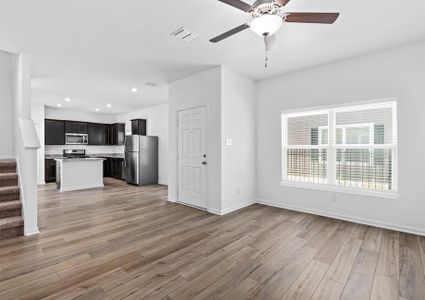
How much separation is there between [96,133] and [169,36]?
25.0 feet

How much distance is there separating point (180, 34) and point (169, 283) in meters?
3.00

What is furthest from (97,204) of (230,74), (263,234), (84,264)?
(230,74)

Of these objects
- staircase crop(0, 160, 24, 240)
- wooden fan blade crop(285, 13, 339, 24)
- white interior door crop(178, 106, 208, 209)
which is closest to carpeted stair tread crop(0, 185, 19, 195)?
staircase crop(0, 160, 24, 240)

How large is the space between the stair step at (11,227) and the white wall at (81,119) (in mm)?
6109

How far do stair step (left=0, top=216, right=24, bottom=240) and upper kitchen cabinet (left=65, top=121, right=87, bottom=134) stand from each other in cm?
616

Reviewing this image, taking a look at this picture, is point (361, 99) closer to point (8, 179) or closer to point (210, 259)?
point (210, 259)

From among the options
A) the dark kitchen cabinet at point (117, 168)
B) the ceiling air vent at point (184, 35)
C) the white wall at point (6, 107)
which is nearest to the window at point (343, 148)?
the ceiling air vent at point (184, 35)

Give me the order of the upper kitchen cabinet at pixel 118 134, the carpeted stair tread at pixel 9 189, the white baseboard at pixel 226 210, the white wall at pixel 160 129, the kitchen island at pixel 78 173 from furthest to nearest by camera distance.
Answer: the upper kitchen cabinet at pixel 118 134 < the white wall at pixel 160 129 < the kitchen island at pixel 78 173 < the white baseboard at pixel 226 210 < the carpeted stair tread at pixel 9 189

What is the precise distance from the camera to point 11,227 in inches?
116

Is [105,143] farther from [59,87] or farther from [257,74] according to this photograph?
[257,74]

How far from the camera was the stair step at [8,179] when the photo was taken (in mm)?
3320

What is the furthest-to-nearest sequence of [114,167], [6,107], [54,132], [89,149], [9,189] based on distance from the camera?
1. [89,149]
2. [114,167]
3. [54,132]
4. [6,107]
5. [9,189]

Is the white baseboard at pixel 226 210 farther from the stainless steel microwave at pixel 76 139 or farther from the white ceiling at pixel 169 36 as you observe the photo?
the stainless steel microwave at pixel 76 139

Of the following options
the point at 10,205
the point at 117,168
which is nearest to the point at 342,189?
the point at 10,205
